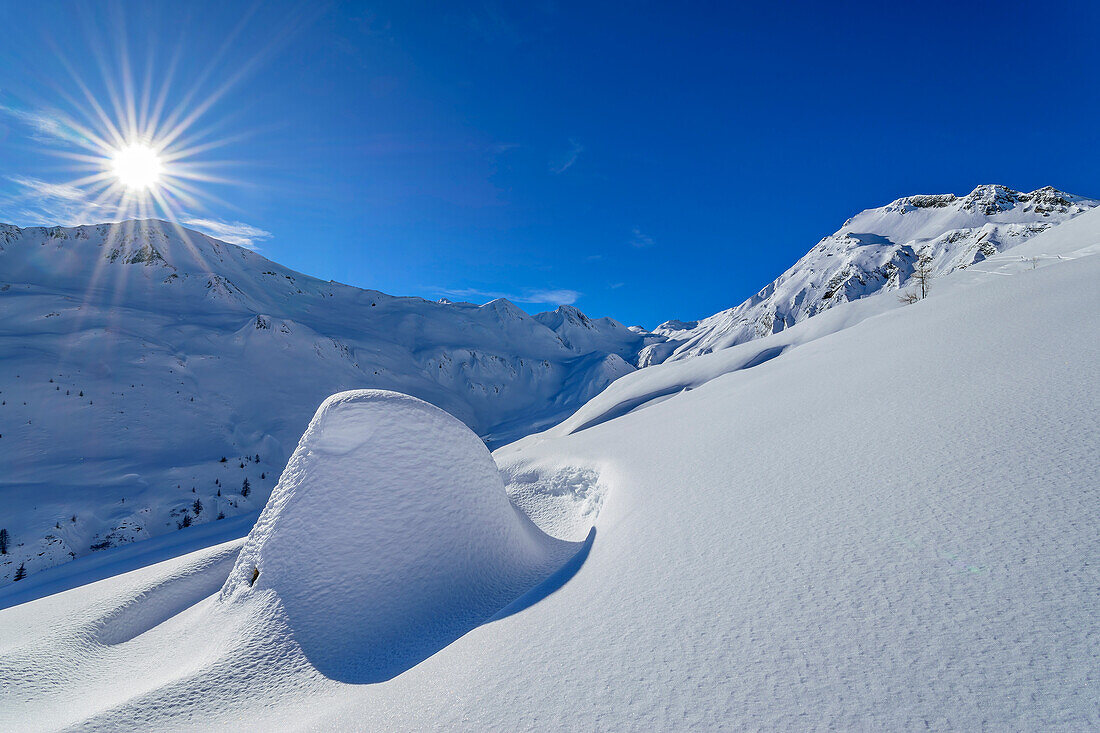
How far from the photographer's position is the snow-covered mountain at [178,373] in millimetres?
20125

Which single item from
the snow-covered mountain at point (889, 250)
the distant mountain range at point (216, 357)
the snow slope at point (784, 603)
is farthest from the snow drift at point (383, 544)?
the snow-covered mountain at point (889, 250)

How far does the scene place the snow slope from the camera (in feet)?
6.57

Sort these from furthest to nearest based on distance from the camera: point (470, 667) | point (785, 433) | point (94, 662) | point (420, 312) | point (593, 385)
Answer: point (420, 312), point (593, 385), point (785, 433), point (94, 662), point (470, 667)

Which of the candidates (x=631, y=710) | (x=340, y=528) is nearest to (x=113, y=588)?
(x=340, y=528)

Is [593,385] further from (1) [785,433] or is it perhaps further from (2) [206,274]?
(1) [785,433]

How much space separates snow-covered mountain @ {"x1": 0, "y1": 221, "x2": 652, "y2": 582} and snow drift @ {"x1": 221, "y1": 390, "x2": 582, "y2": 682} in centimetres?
1930

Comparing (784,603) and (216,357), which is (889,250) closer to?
(784,603)

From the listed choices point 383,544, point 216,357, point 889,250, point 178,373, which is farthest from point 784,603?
point 889,250

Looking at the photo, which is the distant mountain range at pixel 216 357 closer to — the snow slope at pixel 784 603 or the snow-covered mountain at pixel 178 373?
the snow-covered mountain at pixel 178 373

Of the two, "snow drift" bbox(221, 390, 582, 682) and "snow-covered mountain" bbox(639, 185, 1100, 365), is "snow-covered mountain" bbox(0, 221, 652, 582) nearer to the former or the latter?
"snow drift" bbox(221, 390, 582, 682)

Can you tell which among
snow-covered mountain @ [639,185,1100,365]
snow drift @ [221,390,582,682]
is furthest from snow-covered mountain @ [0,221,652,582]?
snow-covered mountain @ [639,185,1100,365]

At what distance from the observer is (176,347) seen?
1427 inches

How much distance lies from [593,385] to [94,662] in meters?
63.9

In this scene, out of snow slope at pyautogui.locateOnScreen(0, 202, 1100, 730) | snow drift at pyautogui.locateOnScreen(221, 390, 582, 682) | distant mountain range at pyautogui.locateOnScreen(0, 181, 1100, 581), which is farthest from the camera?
distant mountain range at pyautogui.locateOnScreen(0, 181, 1100, 581)
